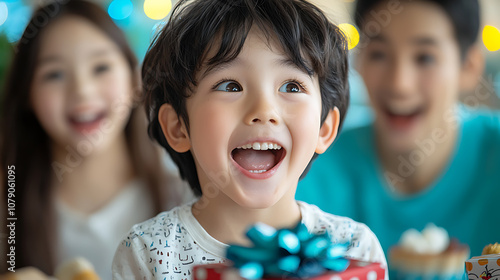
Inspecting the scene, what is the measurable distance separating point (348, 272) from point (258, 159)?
1.01 ft

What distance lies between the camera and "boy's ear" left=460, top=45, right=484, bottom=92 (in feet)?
6.33

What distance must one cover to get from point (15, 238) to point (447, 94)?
4.82ft

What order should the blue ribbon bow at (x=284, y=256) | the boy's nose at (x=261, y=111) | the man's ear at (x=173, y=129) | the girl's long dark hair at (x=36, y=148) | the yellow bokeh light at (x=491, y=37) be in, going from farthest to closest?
the yellow bokeh light at (x=491, y=37), the girl's long dark hair at (x=36, y=148), the man's ear at (x=173, y=129), the boy's nose at (x=261, y=111), the blue ribbon bow at (x=284, y=256)

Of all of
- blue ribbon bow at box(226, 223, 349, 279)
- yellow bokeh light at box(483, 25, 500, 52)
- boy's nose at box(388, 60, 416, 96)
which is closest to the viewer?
blue ribbon bow at box(226, 223, 349, 279)

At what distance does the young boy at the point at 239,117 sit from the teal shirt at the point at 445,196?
89 centimetres

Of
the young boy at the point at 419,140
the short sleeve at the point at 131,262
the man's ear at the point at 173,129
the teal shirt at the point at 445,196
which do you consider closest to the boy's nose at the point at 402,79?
the young boy at the point at 419,140

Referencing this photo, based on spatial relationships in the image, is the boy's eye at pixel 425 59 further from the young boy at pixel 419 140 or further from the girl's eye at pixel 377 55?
the girl's eye at pixel 377 55

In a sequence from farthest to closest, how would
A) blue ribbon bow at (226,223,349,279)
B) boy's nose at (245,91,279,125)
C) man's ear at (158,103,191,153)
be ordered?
man's ear at (158,103,191,153) < boy's nose at (245,91,279,125) < blue ribbon bow at (226,223,349,279)

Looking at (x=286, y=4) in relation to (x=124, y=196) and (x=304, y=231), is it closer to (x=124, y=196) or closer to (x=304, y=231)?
(x=304, y=231)

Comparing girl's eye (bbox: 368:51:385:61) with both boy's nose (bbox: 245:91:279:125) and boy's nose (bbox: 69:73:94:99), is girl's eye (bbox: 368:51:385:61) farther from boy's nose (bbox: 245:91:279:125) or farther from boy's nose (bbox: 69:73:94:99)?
boy's nose (bbox: 245:91:279:125)

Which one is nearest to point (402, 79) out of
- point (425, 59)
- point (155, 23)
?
point (425, 59)

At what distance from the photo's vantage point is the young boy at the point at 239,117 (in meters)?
0.88

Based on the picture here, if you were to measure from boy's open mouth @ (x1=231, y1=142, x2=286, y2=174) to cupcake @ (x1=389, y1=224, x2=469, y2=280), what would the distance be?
48 centimetres

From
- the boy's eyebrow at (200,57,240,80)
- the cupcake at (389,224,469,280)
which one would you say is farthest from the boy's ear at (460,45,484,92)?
the boy's eyebrow at (200,57,240,80)
